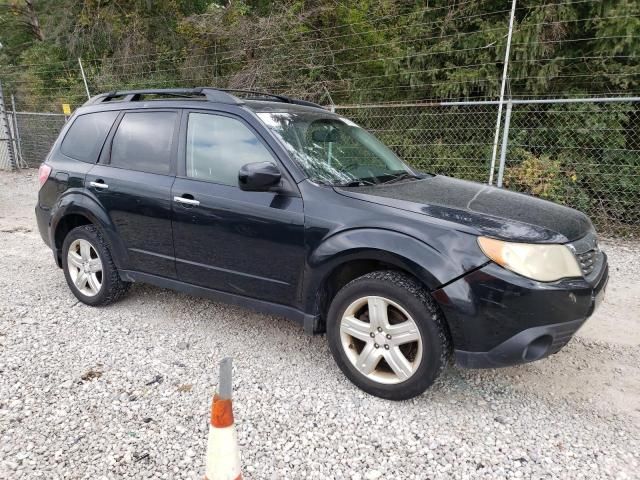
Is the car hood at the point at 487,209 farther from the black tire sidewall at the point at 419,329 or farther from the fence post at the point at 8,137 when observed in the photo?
the fence post at the point at 8,137

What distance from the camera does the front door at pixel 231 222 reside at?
2.98 meters

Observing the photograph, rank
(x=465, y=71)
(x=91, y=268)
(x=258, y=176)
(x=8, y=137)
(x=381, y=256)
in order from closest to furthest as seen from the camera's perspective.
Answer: (x=381, y=256), (x=258, y=176), (x=91, y=268), (x=465, y=71), (x=8, y=137)

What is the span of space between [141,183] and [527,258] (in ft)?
9.18

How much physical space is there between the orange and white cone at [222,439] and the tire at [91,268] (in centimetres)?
267

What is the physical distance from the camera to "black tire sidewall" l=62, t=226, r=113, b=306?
12.8ft

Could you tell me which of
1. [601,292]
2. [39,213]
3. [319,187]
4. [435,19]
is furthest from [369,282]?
[435,19]

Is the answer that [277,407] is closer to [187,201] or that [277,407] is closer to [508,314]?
[508,314]

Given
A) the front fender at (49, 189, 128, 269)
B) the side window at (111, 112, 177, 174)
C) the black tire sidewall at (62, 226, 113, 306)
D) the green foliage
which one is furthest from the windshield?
the green foliage

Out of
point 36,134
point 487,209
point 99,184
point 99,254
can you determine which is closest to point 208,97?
point 99,184

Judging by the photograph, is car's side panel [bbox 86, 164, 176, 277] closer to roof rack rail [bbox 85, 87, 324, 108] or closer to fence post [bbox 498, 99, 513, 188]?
roof rack rail [bbox 85, 87, 324, 108]

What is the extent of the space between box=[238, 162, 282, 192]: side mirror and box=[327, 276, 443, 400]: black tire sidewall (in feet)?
2.64

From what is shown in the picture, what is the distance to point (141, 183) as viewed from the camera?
3.58 meters

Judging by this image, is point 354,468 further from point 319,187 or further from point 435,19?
point 435,19

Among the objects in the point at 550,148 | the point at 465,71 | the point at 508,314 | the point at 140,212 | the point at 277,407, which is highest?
the point at 465,71
